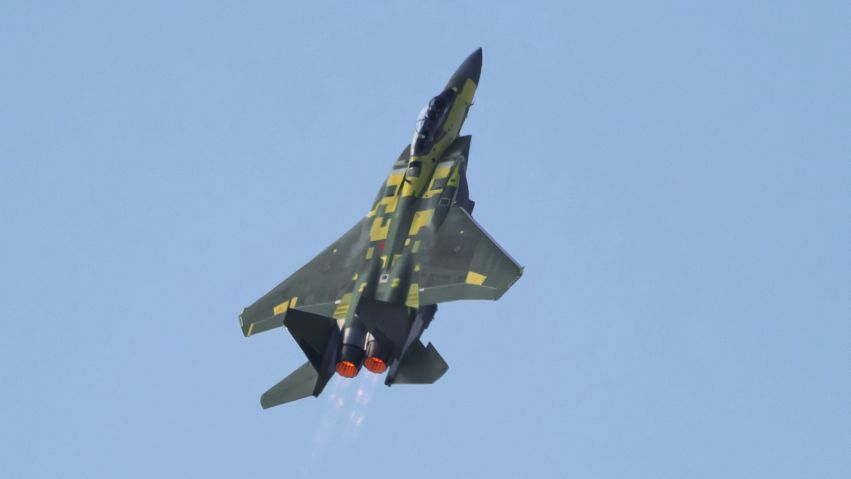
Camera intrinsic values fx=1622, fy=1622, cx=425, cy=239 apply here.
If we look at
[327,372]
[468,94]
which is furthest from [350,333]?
[468,94]

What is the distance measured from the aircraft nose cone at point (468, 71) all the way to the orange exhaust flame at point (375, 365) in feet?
36.2

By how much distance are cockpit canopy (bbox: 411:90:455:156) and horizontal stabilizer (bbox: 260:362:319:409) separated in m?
7.22

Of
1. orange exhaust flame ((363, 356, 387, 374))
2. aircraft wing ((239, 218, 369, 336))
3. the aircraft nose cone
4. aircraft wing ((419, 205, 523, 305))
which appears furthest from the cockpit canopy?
orange exhaust flame ((363, 356, 387, 374))

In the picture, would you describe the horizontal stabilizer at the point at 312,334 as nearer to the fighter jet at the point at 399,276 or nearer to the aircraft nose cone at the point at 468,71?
the fighter jet at the point at 399,276

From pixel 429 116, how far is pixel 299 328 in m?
9.04

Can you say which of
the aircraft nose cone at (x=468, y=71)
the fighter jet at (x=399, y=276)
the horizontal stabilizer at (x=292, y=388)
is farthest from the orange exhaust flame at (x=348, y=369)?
the aircraft nose cone at (x=468, y=71)

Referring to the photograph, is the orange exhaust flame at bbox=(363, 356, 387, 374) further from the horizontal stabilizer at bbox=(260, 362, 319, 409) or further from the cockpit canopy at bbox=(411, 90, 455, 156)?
the cockpit canopy at bbox=(411, 90, 455, 156)

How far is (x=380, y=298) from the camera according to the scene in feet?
133

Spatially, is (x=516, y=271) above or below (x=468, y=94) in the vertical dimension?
below

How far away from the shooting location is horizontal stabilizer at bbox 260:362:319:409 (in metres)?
40.4

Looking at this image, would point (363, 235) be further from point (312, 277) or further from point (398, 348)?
point (398, 348)

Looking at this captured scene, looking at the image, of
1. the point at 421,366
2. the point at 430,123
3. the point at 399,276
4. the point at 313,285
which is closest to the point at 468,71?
the point at 430,123

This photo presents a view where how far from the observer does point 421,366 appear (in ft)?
128

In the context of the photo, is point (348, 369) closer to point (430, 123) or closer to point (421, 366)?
point (421, 366)
